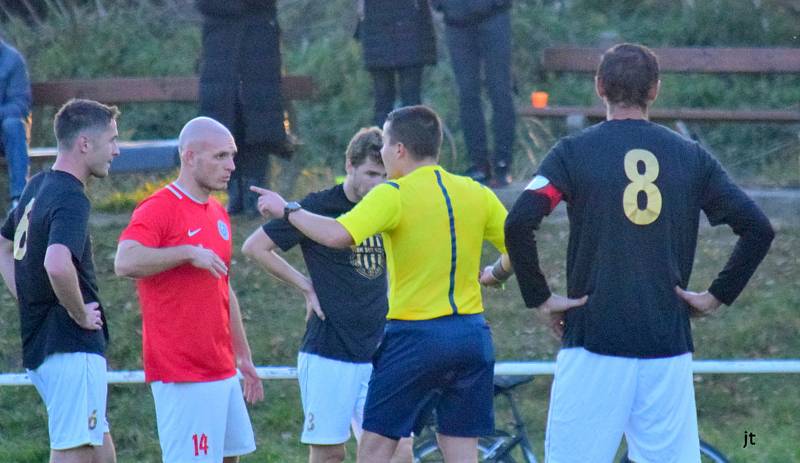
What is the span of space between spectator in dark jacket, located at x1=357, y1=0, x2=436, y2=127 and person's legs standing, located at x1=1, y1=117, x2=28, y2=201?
9.27 feet

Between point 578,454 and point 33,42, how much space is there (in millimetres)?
14510

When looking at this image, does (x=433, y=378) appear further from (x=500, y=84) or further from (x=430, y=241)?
(x=500, y=84)

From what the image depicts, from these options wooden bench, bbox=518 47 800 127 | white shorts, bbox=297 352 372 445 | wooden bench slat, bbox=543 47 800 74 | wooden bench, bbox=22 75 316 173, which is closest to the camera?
white shorts, bbox=297 352 372 445

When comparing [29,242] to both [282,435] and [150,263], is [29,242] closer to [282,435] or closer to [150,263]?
[150,263]

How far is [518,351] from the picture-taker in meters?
9.29

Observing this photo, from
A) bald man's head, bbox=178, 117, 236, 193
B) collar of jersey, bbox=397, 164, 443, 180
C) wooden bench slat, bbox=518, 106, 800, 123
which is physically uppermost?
wooden bench slat, bbox=518, 106, 800, 123

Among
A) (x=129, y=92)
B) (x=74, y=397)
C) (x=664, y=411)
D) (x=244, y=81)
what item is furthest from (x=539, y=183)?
(x=129, y=92)

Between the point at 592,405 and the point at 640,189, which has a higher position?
the point at 640,189

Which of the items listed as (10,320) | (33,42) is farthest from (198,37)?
(10,320)

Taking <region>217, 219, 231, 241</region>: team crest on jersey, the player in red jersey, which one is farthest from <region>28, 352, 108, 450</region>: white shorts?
<region>217, 219, 231, 241</region>: team crest on jersey

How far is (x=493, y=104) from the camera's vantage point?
35.1 feet

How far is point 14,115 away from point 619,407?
275 inches

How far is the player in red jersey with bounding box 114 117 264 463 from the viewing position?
238 inches

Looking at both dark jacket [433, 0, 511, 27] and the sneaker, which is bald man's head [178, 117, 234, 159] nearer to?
dark jacket [433, 0, 511, 27]
